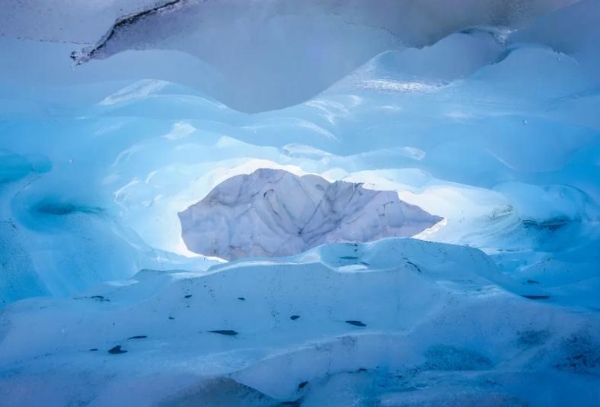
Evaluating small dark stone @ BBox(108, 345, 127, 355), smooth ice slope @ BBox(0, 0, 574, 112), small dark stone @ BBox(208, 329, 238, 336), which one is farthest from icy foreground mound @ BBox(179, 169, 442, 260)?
small dark stone @ BBox(108, 345, 127, 355)

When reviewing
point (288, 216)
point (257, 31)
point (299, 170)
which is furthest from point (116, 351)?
point (288, 216)

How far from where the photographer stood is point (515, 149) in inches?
168

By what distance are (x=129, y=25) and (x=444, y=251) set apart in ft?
8.33

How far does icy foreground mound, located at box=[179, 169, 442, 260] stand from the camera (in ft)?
24.4

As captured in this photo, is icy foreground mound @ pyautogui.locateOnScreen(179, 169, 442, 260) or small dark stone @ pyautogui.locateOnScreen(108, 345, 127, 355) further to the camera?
icy foreground mound @ pyautogui.locateOnScreen(179, 169, 442, 260)

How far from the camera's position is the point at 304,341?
7.21 feet

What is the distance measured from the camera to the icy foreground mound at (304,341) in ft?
5.95

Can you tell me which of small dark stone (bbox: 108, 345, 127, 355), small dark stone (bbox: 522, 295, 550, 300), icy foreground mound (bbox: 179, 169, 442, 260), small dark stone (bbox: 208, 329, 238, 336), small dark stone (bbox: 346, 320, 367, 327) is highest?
small dark stone (bbox: 108, 345, 127, 355)

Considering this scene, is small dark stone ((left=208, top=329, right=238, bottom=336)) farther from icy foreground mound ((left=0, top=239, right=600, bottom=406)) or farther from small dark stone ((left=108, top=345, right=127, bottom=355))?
small dark stone ((left=108, top=345, right=127, bottom=355))

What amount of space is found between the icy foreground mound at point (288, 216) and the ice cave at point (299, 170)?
59.1 inches

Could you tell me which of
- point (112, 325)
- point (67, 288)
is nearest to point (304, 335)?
point (112, 325)

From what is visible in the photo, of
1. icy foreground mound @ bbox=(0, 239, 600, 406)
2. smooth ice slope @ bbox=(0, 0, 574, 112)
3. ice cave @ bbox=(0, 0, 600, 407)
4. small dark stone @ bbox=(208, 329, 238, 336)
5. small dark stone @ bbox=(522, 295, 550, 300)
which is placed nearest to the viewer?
icy foreground mound @ bbox=(0, 239, 600, 406)

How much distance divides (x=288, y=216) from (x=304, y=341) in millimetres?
5800

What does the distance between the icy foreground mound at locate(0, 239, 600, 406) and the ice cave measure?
0.04ft
